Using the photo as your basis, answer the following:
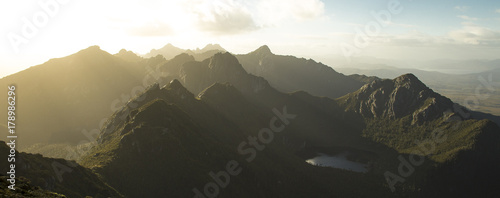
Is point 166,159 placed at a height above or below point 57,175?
below

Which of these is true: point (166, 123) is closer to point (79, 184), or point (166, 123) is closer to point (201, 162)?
point (201, 162)

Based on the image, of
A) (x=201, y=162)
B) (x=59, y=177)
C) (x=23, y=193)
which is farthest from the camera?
(x=201, y=162)

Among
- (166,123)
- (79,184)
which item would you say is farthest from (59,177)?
(166,123)

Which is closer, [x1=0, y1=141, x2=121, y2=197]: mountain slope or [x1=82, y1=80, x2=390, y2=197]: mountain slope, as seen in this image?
[x1=0, y1=141, x2=121, y2=197]: mountain slope

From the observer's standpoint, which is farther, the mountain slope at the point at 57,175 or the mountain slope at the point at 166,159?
the mountain slope at the point at 166,159

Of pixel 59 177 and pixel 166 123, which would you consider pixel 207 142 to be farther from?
pixel 59 177

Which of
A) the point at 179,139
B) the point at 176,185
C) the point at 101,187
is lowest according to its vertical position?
the point at 176,185

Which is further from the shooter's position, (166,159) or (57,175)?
(166,159)

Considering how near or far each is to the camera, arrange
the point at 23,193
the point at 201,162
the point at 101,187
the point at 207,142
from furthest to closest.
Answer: the point at 207,142, the point at 201,162, the point at 101,187, the point at 23,193

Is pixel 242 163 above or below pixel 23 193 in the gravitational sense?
below

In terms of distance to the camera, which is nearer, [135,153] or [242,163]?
[135,153]
